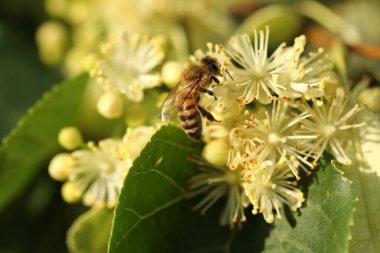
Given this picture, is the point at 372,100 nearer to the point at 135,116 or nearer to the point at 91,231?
the point at 135,116

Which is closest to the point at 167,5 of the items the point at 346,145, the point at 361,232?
the point at 346,145

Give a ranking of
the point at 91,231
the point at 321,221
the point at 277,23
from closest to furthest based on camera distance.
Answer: the point at 321,221, the point at 91,231, the point at 277,23

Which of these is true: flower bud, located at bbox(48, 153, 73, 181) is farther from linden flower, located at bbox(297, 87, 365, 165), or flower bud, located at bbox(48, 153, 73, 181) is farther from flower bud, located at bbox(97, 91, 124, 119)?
linden flower, located at bbox(297, 87, 365, 165)

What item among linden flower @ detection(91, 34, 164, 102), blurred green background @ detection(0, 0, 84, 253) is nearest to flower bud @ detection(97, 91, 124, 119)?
linden flower @ detection(91, 34, 164, 102)

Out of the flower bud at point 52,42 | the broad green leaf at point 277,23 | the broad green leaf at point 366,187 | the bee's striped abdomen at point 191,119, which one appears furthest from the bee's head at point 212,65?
the flower bud at point 52,42

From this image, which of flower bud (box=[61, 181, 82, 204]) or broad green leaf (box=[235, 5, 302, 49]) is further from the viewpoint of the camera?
broad green leaf (box=[235, 5, 302, 49])

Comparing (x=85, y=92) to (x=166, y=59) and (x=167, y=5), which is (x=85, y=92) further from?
(x=167, y=5)

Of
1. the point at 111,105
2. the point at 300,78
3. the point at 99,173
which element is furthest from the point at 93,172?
the point at 300,78

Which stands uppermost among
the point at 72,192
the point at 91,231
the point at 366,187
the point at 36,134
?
the point at 36,134

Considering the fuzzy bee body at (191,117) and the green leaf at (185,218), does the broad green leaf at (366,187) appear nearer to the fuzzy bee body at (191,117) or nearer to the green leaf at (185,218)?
the green leaf at (185,218)
